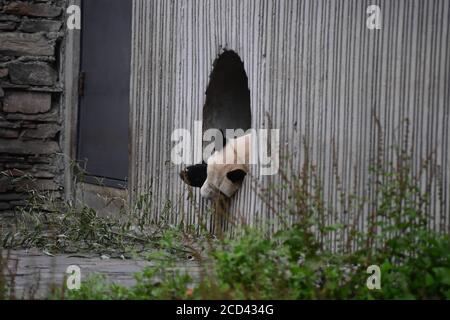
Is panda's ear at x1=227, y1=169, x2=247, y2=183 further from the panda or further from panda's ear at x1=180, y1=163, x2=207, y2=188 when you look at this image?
panda's ear at x1=180, y1=163, x2=207, y2=188

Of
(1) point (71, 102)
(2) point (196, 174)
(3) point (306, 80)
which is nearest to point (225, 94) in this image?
(2) point (196, 174)

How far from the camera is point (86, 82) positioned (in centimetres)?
1015

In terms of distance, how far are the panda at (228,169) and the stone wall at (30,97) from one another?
3.59 meters

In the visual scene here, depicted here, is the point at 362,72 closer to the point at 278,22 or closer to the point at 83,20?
the point at 278,22

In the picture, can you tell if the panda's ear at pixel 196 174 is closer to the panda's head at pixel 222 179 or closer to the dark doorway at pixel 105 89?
the panda's head at pixel 222 179

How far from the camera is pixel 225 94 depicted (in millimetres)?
7797

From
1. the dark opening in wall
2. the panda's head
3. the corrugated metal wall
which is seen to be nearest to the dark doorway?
the corrugated metal wall

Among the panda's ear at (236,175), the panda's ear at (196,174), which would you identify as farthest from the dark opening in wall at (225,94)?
the panda's ear at (236,175)

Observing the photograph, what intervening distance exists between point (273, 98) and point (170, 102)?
5.88 ft

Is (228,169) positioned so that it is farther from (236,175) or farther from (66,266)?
(66,266)

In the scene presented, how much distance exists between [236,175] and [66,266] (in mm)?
1550

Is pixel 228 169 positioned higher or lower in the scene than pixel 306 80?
lower

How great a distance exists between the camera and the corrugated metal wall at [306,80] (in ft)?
16.4

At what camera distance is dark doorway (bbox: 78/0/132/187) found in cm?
922
